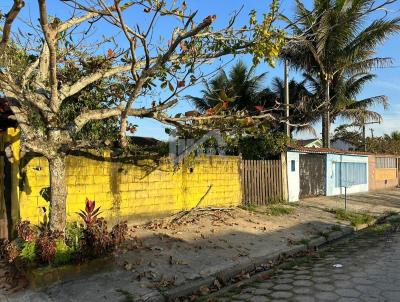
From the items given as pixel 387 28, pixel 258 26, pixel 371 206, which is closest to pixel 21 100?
pixel 258 26

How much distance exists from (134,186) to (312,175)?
423 inches

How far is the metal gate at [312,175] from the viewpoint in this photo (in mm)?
17344

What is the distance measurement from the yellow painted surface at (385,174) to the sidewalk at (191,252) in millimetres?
14601

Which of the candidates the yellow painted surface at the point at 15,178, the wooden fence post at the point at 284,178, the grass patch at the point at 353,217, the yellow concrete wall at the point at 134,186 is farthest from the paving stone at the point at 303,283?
the wooden fence post at the point at 284,178

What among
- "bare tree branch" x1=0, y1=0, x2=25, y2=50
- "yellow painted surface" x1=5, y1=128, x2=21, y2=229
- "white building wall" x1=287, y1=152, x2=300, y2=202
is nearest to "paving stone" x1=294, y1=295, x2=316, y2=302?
"yellow painted surface" x1=5, y1=128, x2=21, y2=229

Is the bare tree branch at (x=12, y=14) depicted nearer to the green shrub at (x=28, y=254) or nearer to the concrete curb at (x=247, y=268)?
the green shrub at (x=28, y=254)

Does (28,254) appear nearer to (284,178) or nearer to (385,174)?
(284,178)

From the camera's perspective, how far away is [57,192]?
6516 mm

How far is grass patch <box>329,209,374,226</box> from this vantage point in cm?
1262

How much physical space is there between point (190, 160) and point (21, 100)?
540cm

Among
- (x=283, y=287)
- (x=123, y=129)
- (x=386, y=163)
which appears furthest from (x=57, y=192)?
(x=386, y=163)

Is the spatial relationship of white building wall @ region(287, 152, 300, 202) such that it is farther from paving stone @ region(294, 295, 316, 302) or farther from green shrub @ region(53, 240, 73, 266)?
green shrub @ region(53, 240, 73, 266)

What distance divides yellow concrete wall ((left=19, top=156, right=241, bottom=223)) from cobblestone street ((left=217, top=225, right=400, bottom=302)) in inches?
143

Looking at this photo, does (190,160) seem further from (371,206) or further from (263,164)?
(371,206)
